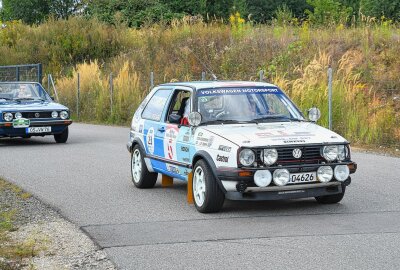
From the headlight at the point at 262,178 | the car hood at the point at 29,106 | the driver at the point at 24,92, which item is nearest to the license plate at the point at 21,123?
the car hood at the point at 29,106

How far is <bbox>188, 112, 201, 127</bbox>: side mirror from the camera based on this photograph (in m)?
9.76

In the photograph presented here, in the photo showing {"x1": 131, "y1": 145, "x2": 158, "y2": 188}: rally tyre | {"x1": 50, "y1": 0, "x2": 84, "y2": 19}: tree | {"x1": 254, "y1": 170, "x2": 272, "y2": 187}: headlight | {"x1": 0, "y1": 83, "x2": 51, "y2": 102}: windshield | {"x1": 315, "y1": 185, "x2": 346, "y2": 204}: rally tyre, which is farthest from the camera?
{"x1": 50, "y1": 0, "x2": 84, "y2": 19}: tree

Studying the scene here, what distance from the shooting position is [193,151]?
31.9ft

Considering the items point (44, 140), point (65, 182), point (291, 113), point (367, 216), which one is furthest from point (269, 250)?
point (44, 140)

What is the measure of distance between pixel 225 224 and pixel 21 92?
1309 centimetres

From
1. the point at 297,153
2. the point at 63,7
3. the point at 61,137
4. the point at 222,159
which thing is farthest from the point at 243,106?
the point at 63,7

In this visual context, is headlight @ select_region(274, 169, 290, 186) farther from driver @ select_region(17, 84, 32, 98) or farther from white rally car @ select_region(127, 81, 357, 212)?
driver @ select_region(17, 84, 32, 98)

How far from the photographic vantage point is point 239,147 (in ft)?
29.0

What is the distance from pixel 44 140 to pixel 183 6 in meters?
35.8

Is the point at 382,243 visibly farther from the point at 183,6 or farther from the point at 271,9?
the point at 271,9

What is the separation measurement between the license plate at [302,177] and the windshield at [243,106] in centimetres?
130

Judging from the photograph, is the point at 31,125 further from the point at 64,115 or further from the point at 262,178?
the point at 262,178

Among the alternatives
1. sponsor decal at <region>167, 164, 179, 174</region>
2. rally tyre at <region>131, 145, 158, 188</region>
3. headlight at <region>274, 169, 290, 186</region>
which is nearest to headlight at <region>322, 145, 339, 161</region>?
headlight at <region>274, 169, 290, 186</region>

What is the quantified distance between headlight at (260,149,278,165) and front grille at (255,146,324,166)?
0.04 meters
